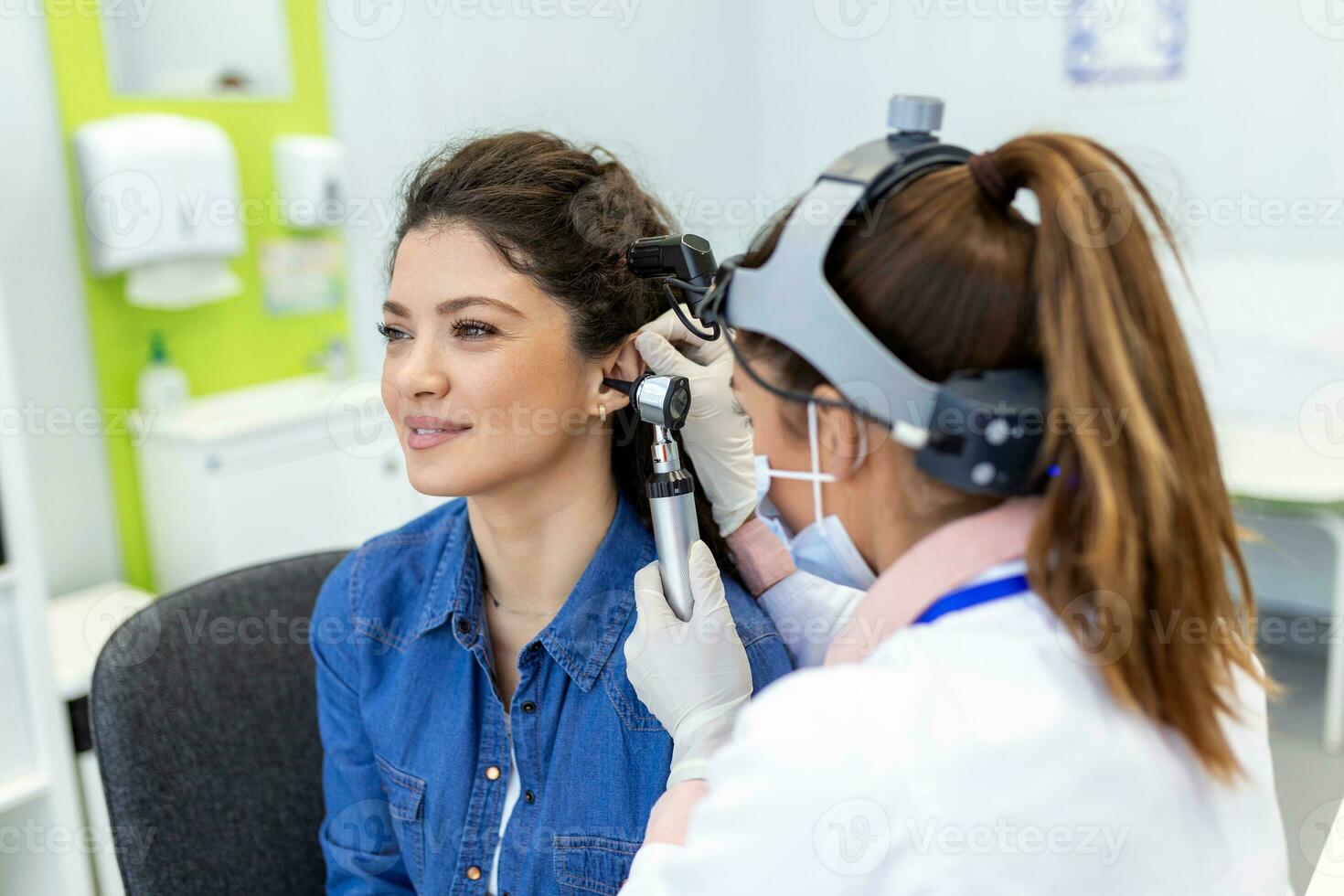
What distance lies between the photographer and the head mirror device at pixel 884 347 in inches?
27.0

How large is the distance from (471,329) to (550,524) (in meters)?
0.23

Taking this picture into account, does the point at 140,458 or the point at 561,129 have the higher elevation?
the point at 561,129

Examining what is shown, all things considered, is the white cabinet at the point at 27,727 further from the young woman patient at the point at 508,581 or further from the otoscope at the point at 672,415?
the otoscope at the point at 672,415

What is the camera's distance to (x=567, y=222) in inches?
45.6

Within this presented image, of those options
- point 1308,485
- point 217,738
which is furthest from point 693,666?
point 1308,485

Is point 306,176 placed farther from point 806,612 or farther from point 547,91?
point 806,612

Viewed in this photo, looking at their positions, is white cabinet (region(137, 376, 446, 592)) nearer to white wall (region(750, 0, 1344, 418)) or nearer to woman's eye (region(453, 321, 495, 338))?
woman's eye (region(453, 321, 495, 338))

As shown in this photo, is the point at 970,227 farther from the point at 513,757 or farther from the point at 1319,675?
the point at 1319,675

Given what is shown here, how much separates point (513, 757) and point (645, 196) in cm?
64

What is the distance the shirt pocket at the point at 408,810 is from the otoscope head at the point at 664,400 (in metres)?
0.50

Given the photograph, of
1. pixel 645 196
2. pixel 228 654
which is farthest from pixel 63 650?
pixel 645 196

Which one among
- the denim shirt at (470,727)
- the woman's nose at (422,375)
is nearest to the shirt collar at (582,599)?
the denim shirt at (470,727)

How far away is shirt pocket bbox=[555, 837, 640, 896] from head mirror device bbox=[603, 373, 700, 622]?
0.80 ft

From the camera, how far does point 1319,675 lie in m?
2.85
